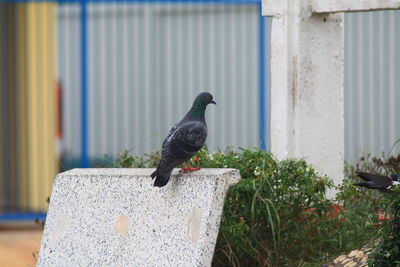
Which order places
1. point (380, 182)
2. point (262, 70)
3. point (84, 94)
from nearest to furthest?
point (380, 182)
point (262, 70)
point (84, 94)

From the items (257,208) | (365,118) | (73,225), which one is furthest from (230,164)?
(365,118)

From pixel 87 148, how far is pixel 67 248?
5910mm

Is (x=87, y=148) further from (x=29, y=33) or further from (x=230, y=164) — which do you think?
(x=230, y=164)

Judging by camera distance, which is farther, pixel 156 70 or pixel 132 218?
pixel 156 70

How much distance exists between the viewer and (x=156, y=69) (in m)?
13.4

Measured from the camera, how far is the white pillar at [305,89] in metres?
8.66

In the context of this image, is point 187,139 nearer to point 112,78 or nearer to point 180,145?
point 180,145

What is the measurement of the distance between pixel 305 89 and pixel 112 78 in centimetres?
501

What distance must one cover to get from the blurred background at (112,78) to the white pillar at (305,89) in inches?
155

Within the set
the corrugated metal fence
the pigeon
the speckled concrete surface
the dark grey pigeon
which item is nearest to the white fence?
the corrugated metal fence

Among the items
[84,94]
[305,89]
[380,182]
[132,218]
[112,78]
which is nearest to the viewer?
[380,182]

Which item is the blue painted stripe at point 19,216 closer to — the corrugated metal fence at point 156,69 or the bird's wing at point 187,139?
the corrugated metal fence at point 156,69

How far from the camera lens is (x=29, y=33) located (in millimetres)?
13086

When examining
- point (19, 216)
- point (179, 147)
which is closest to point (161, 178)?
point (179, 147)
